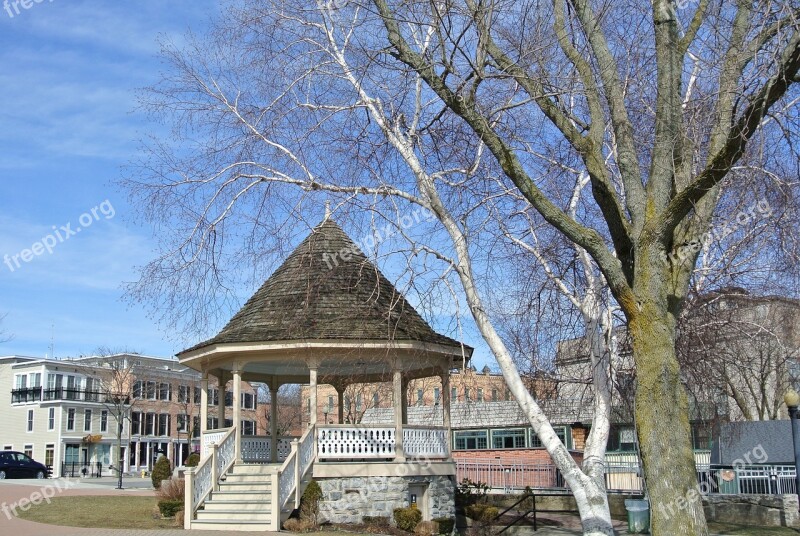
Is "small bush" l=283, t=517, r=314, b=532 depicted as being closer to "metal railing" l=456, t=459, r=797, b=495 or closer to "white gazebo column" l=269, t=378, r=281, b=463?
"white gazebo column" l=269, t=378, r=281, b=463

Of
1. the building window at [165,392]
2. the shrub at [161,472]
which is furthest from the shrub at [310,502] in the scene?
the building window at [165,392]

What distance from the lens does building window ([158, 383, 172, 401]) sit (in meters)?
71.8

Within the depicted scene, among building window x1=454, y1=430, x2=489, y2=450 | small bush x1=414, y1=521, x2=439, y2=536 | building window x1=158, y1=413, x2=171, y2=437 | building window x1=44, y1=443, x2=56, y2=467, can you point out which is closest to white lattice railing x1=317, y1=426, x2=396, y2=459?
small bush x1=414, y1=521, x2=439, y2=536

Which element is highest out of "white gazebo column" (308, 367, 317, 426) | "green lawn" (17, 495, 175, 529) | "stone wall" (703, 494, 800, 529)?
"white gazebo column" (308, 367, 317, 426)

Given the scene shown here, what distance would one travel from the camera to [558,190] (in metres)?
14.3

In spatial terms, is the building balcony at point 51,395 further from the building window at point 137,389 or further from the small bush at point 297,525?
the small bush at point 297,525

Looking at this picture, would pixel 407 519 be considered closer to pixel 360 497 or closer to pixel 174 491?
pixel 360 497

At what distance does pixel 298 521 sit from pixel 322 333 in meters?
4.02

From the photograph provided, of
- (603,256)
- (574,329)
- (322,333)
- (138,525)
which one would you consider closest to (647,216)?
(603,256)

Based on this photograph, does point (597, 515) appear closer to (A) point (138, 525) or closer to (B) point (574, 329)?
(B) point (574, 329)

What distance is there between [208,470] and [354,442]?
130 inches

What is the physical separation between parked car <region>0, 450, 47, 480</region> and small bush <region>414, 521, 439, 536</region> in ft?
98.7

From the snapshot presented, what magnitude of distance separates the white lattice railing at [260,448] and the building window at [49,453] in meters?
49.8

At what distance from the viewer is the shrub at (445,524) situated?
18.9m
